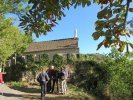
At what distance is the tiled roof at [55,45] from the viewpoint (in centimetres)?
5347

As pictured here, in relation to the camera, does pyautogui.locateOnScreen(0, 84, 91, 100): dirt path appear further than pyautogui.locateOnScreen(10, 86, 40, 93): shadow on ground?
No

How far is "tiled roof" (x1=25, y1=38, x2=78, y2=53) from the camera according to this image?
175ft

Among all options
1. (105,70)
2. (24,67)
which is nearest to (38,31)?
(105,70)

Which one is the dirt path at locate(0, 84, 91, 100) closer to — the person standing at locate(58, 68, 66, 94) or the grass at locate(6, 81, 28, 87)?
the person standing at locate(58, 68, 66, 94)

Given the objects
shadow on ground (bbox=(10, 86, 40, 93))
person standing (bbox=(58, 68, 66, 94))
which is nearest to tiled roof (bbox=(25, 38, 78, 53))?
shadow on ground (bbox=(10, 86, 40, 93))

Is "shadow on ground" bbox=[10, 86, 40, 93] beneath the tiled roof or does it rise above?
beneath

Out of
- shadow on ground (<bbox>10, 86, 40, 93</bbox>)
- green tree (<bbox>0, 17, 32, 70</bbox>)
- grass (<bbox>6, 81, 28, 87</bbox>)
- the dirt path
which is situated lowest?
the dirt path

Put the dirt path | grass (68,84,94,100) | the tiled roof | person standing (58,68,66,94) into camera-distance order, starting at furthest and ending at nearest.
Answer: the tiled roof → grass (68,84,94,100) → person standing (58,68,66,94) → the dirt path

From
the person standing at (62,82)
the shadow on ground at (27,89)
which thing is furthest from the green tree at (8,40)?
the person standing at (62,82)

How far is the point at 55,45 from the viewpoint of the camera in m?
55.3

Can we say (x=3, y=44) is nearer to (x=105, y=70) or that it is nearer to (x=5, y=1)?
(x=5, y=1)

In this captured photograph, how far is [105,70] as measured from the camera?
23.8 meters

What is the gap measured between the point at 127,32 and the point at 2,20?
91.9 ft

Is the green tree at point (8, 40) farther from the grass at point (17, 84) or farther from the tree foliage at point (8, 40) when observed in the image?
the grass at point (17, 84)
